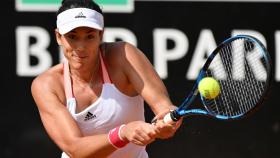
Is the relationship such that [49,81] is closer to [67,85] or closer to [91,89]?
[67,85]

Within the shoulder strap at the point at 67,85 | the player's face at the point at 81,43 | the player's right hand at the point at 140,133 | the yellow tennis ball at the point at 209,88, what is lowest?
the player's right hand at the point at 140,133

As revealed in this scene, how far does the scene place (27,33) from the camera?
5344 millimetres

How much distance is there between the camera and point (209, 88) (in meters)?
3.32

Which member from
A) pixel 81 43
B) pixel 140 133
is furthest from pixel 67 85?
pixel 140 133

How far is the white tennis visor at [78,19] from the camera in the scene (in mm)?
3613

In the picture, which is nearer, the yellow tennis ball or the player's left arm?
the yellow tennis ball

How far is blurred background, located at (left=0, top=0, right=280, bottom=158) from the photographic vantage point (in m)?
5.33

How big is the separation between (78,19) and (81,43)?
0.36ft

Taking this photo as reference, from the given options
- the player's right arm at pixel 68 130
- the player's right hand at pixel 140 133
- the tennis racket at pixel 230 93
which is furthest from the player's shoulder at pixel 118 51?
the player's right hand at pixel 140 133

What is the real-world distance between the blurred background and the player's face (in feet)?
5.46

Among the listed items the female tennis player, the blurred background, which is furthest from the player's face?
the blurred background

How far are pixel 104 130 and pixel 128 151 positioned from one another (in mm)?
178

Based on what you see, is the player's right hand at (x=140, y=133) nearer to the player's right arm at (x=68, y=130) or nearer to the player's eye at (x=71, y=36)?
the player's right arm at (x=68, y=130)

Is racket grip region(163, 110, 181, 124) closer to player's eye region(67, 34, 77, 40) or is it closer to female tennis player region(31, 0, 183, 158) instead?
female tennis player region(31, 0, 183, 158)
